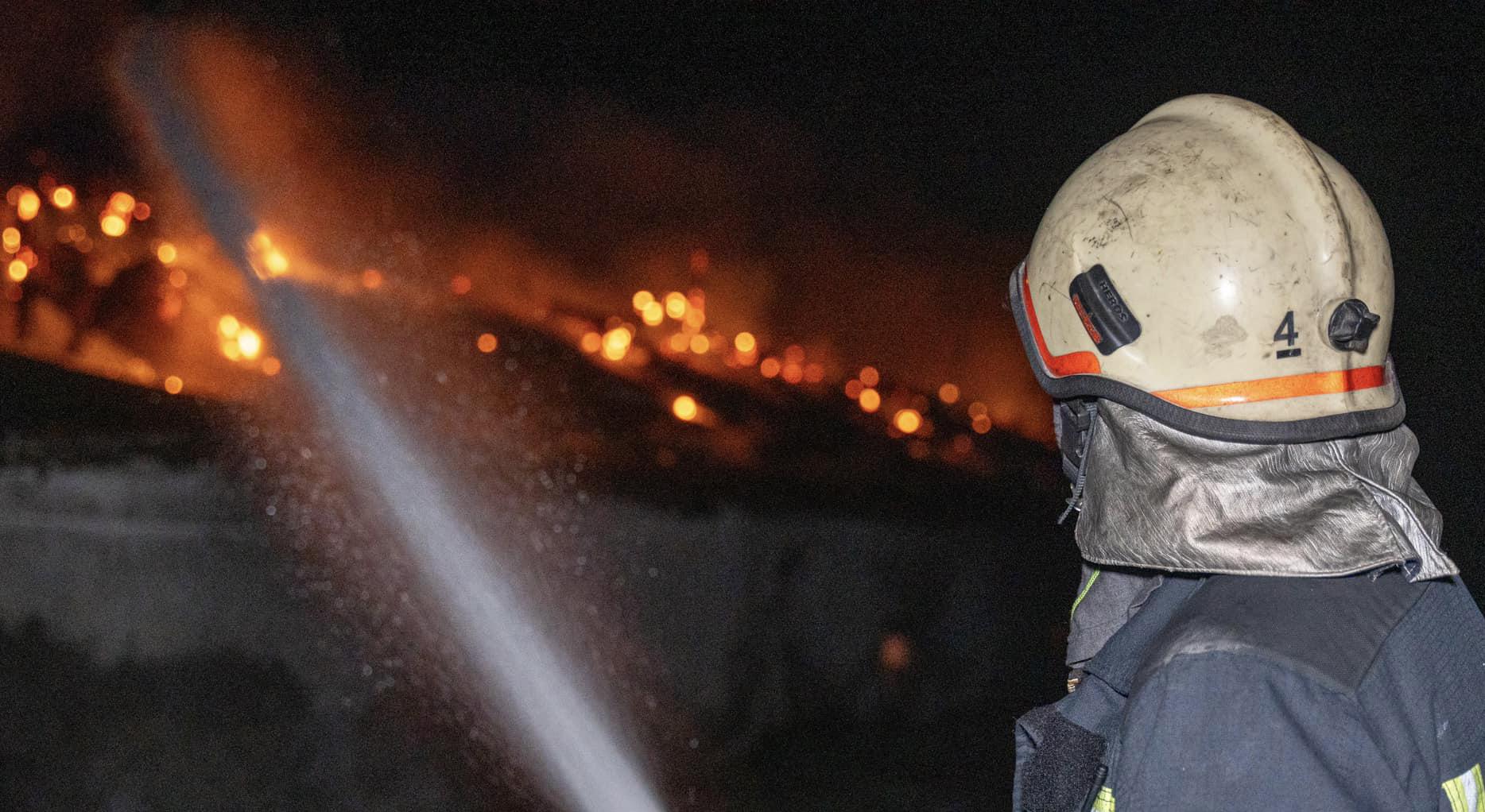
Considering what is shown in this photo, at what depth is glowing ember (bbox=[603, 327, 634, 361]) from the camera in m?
5.66

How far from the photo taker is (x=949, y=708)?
407 cm

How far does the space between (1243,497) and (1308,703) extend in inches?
9.4

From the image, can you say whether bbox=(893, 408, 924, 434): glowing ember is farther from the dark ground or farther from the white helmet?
the white helmet

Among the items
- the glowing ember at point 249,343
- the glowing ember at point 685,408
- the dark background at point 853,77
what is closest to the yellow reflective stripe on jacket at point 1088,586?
the dark background at point 853,77

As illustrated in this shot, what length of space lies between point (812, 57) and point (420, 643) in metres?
3.15

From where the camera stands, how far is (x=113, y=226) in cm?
456

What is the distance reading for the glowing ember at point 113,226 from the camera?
452 cm

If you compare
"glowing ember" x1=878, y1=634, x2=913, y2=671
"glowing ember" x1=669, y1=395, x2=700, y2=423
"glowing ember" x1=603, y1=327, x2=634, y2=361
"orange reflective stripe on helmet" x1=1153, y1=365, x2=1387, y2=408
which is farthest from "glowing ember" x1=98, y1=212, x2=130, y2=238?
"orange reflective stripe on helmet" x1=1153, y1=365, x2=1387, y2=408

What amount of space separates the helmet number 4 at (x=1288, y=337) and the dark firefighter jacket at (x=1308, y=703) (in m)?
0.25

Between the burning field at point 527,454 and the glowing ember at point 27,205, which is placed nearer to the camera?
the burning field at point 527,454

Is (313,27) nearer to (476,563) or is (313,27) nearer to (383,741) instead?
(476,563)

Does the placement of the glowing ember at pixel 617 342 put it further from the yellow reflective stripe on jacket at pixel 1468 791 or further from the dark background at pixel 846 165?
the yellow reflective stripe on jacket at pixel 1468 791

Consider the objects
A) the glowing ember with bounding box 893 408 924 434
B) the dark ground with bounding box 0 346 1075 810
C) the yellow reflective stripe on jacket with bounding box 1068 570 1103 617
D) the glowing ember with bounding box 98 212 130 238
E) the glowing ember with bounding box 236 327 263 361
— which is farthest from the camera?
the glowing ember with bounding box 893 408 924 434

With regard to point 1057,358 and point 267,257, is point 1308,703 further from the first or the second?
point 267,257
